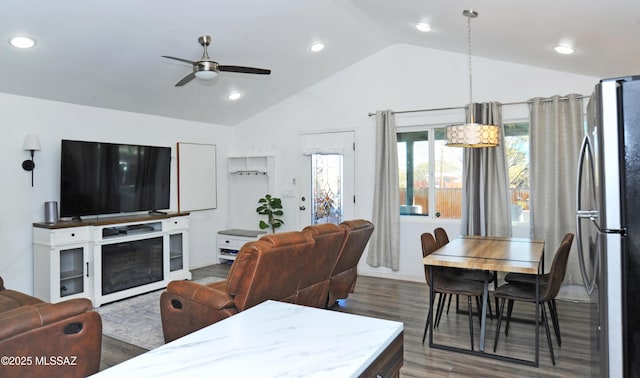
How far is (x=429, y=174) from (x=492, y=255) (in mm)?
2464

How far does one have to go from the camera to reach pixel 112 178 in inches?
205

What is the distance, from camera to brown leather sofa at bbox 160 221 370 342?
2924 millimetres

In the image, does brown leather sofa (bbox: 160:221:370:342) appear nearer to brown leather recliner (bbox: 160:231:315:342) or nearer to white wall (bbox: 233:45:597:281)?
brown leather recliner (bbox: 160:231:315:342)

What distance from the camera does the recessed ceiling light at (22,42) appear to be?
11.9 ft

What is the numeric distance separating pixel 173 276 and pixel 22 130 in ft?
8.30

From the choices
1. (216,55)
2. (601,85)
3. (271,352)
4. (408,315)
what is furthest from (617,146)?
(216,55)

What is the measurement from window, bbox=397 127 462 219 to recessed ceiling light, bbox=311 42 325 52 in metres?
1.68

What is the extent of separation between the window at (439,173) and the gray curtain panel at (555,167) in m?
0.23

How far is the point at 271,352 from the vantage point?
49.8 inches

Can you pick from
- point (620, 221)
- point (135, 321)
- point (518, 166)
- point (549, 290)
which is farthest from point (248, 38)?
point (620, 221)

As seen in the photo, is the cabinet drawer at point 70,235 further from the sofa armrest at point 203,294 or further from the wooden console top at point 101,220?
the sofa armrest at point 203,294

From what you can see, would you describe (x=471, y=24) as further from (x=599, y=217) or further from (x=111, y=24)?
(x=111, y=24)

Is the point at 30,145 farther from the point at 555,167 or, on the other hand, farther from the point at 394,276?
the point at 555,167

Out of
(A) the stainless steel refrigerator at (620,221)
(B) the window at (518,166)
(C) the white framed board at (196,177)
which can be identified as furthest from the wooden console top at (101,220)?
(A) the stainless steel refrigerator at (620,221)
